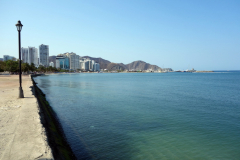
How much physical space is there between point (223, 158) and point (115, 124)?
6716mm

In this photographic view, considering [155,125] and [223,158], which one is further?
[155,125]

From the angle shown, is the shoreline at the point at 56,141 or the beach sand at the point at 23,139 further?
the shoreline at the point at 56,141

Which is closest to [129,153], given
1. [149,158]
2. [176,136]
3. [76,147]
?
[149,158]

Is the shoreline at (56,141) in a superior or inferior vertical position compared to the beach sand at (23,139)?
inferior

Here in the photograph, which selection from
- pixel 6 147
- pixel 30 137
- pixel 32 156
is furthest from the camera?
pixel 30 137

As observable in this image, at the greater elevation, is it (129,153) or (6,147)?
(6,147)

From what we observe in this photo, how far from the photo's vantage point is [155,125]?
41.8ft

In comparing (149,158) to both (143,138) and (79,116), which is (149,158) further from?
(79,116)

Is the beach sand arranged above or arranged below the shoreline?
above

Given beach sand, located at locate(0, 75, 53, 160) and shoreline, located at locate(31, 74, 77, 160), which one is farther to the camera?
shoreline, located at locate(31, 74, 77, 160)

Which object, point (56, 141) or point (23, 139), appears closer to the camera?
point (23, 139)

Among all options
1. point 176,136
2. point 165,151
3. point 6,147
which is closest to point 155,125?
point 176,136

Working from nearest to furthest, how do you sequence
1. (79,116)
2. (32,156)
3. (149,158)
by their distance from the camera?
(32,156) < (149,158) < (79,116)

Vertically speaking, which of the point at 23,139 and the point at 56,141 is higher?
the point at 23,139
